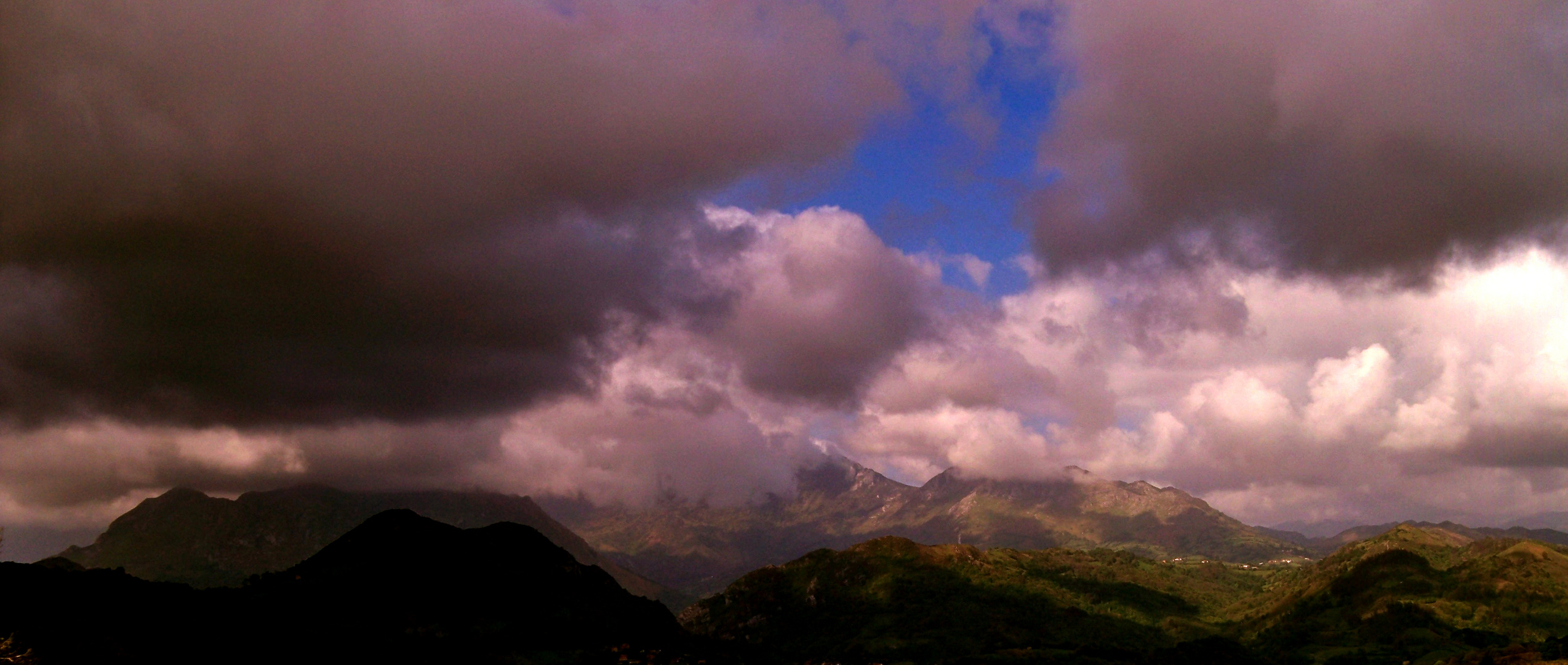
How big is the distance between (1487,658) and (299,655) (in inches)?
9964

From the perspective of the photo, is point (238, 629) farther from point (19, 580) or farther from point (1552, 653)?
point (1552, 653)

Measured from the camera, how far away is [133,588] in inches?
7825

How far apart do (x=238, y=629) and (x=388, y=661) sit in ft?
112

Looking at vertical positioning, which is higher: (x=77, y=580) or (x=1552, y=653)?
(x=77, y=580)

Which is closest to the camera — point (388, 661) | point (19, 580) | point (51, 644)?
point (51, 644)

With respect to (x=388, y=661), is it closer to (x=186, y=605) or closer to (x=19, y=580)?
(x=186, y=605)

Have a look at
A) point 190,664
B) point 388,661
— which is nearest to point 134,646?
point 190,664

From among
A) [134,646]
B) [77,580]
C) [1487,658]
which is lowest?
[1487,658]

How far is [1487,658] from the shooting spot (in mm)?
190125

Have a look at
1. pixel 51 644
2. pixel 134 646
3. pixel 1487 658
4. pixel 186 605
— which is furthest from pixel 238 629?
pixel 1487 658

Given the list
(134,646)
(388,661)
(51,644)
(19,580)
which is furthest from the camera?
(388,661)

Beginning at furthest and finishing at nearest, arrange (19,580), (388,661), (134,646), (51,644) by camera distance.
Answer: (388,661)
(19,580)
(134,646)
(51,644)

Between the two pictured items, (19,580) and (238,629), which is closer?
(19,580)

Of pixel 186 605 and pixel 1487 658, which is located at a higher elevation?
pixel 186 605
